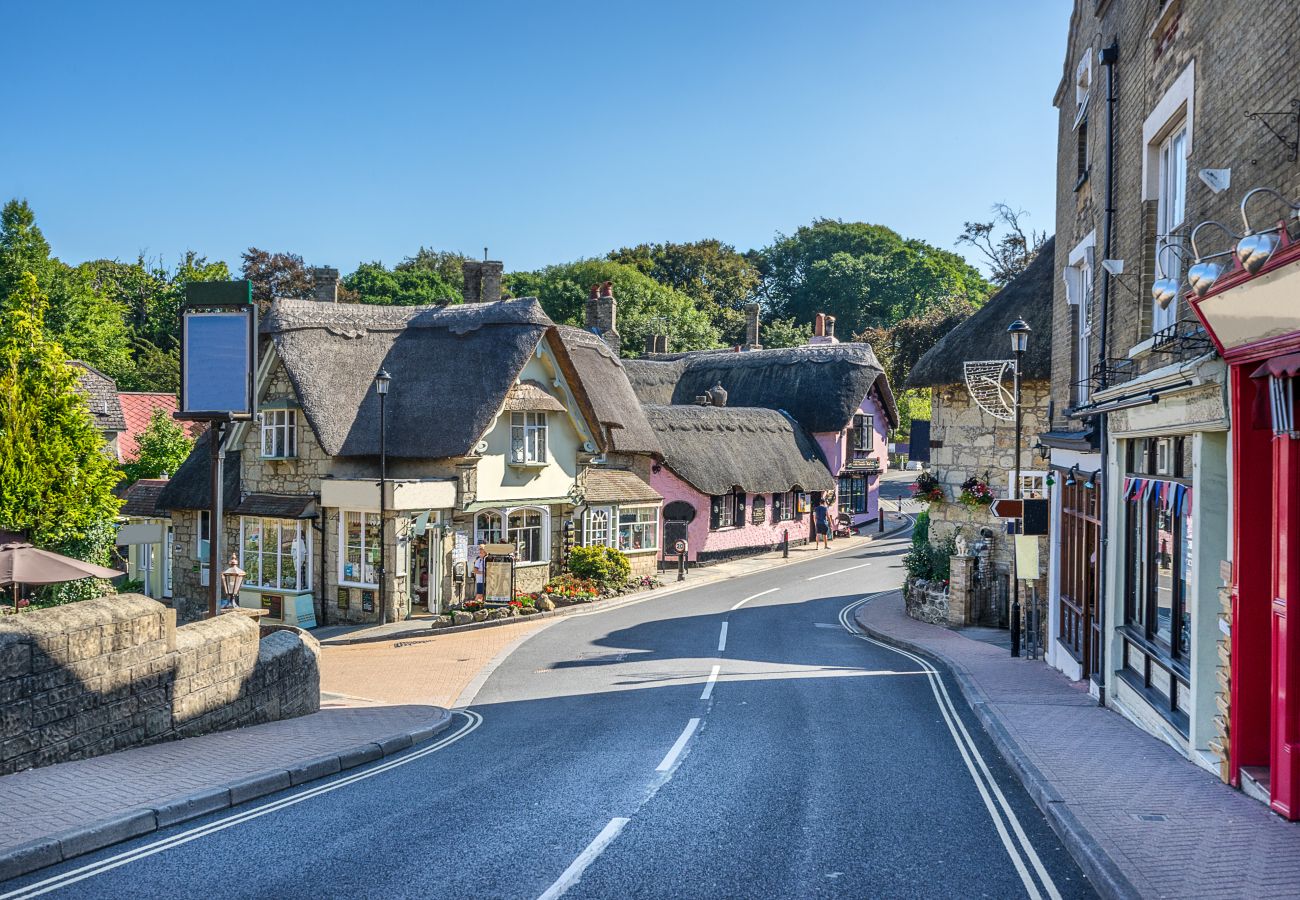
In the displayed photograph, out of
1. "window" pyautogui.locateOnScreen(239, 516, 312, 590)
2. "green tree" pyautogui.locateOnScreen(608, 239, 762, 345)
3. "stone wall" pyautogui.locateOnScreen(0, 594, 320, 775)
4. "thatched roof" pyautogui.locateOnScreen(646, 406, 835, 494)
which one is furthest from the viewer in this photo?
"green tree" pyautogui.locateOnScreen(608, 239, 762, 345)

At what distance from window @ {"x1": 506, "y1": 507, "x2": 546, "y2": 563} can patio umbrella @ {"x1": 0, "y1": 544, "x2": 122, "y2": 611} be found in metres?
11.7

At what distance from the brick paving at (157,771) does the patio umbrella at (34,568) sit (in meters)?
8.09

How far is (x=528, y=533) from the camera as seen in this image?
30.0 m

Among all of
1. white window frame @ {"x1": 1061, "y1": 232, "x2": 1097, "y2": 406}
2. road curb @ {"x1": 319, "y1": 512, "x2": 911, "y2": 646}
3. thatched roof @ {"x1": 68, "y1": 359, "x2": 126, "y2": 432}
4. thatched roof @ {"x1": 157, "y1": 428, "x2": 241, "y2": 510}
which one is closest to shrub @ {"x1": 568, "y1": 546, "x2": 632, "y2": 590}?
road curb @ {"x1": 319, "y1": 512, "x2": 911, "y2": 646}

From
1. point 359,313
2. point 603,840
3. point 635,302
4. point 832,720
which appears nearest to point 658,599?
point 359,313

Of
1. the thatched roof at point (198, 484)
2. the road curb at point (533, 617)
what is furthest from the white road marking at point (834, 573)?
the thatched roof at point (198, 484)

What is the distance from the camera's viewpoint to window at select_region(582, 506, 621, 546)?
32.5 m

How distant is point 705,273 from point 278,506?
58979mm

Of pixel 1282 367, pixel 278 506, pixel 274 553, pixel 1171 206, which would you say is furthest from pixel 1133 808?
pixel 274 553

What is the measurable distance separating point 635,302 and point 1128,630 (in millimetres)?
58966

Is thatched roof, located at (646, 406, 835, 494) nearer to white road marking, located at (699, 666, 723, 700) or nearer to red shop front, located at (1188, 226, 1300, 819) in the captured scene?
white road marking, located at (699, 666, 723, 700)

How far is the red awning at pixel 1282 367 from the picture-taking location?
791 centimetres

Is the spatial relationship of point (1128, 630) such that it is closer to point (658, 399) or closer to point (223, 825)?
point (223, 825)

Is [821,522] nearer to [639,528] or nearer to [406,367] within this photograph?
[639,528]
